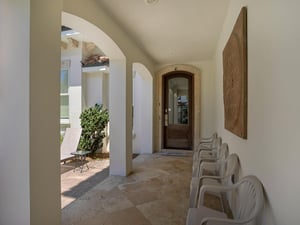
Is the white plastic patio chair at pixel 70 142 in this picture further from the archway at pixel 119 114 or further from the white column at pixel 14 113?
the white column at pixel 14 113

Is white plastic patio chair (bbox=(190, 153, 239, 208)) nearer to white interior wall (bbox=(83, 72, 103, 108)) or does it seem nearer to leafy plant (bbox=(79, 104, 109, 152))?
leafy plant (bbox=(79, 104, 109, 152))

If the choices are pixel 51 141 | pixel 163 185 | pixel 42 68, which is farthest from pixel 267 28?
pixel 163 185

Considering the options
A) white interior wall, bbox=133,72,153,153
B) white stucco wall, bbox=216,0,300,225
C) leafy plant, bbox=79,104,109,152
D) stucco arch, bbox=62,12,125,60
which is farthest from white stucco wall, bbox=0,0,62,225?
white interior wall, bbox=133,72,153,153

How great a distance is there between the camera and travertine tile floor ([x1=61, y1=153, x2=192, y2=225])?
2309 mm

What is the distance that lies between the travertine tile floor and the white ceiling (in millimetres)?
2742

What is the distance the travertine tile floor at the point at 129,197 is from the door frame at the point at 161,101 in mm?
1750

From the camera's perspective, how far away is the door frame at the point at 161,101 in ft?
19.2

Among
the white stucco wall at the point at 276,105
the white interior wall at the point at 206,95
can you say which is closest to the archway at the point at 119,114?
the white stucco wall at the point at 276,105

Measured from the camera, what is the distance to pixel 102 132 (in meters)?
5.62

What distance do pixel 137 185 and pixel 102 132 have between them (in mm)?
2642

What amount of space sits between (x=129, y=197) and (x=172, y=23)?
114 inches

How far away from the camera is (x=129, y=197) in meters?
2.87

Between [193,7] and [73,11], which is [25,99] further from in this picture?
[193,7]

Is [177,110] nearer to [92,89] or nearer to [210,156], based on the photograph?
[92,89]
